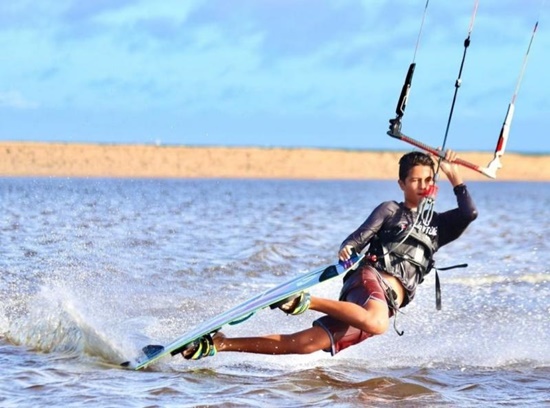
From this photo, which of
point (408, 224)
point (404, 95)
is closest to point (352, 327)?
point (408, 224)

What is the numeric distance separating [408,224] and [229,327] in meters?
2.71

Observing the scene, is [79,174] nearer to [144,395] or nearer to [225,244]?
[225,244]

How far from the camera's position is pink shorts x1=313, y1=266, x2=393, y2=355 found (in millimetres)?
7230

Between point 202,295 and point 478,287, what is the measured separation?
343 cm

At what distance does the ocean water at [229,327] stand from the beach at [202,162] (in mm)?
54059

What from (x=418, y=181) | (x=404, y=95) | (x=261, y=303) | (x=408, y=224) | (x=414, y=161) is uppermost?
(x=404, y=95)

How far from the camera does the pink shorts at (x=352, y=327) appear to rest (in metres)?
7.23

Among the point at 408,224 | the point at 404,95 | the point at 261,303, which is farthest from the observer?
the point at 404,95

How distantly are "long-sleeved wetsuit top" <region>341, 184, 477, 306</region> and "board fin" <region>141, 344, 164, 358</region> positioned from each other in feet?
5.07

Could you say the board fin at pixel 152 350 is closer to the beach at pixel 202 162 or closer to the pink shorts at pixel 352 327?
the pink shorts at pixel 352 327

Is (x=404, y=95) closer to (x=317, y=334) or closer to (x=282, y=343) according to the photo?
(x=317, y=334)

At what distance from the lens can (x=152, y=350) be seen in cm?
754

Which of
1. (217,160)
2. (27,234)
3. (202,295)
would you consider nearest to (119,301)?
(202,295)

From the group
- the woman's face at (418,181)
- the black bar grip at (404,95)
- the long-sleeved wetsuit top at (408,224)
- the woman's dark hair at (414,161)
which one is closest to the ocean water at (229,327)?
the long-sleeved wetsuit top at (408,224)
